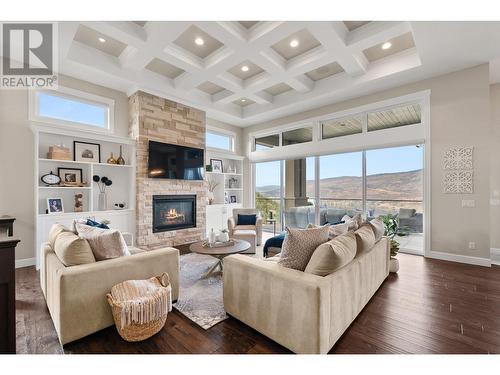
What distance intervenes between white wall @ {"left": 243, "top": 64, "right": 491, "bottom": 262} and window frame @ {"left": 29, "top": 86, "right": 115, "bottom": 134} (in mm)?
5820

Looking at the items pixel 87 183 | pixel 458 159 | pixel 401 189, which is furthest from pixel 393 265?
pixel 87 183

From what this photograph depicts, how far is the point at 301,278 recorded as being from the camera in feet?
5.58

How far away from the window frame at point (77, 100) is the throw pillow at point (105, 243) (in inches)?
113

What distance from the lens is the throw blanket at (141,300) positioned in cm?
183

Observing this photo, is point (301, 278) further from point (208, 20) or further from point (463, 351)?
point (208, 20)

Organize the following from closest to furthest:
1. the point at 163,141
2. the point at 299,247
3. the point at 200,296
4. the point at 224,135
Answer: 1. the point at 299,247
2. the point at 200,296
3. the point at 163,141
4. the point at 224,135

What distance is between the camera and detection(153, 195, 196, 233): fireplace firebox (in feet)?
16.6

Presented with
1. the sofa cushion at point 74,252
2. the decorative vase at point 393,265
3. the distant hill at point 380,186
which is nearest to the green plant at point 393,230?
the decorative vase at point 393,265

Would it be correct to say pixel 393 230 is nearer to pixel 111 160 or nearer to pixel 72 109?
pixel 111 160

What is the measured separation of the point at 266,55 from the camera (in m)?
3.90

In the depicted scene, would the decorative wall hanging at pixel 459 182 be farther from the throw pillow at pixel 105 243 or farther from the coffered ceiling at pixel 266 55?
the throw pillow at pixel 105 243

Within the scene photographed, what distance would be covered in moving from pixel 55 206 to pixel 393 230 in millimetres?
5834

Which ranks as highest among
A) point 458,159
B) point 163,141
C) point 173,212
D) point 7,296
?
point 163,141

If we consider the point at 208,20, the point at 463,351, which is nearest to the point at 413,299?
the point at 463,351
